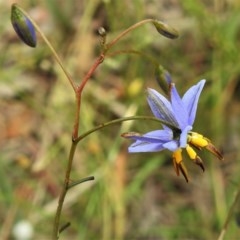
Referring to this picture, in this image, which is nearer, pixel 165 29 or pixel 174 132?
pixel 174 132

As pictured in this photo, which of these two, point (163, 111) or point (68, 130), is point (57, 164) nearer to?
point (68, 130)

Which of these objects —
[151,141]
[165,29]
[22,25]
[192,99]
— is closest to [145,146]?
[151,141]

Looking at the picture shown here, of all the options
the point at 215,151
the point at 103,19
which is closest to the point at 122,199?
the point at 103,19

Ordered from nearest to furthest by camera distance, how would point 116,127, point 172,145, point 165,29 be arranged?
point 172,145 < point 165,29 < point 116,127

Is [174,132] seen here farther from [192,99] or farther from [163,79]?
[163,79]

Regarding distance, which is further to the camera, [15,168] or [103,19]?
[103,19]

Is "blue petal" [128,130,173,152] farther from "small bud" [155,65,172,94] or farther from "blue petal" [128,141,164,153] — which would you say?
"small bud" [155,65,172,94]

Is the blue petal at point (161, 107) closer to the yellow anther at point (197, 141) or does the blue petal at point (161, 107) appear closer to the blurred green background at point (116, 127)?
the yellow anther at point (197, 141)
